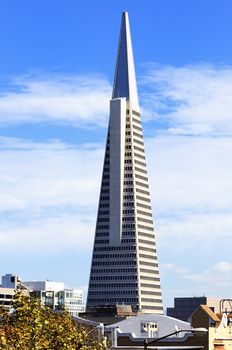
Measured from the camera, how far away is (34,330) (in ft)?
201

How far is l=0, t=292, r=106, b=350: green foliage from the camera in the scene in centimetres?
6072

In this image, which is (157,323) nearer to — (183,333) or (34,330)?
(183,333)

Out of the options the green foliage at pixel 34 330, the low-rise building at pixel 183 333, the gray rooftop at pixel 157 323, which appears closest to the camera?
the green foliage at pixel 34 330

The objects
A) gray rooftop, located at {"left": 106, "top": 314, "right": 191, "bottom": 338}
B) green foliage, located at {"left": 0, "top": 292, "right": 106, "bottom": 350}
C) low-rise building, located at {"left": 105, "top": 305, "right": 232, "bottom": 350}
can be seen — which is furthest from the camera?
gray rooftop, located at {"left": 106, "top": 314, "right": 191, "bottom": 338}

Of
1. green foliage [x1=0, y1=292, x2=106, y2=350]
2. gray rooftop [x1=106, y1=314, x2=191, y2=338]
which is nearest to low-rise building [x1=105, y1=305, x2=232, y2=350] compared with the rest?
gray rooftop [x1=106, y1=314, x2=191, y2=338]

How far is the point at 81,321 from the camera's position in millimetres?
151375

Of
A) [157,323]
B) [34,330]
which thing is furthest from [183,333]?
[34,330]

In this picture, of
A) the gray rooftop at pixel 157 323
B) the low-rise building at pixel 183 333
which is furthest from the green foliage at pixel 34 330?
the gray rooftop at pixel 157 323

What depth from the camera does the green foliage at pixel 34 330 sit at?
60719 millimetres

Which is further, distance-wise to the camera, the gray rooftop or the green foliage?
the gray rooftop

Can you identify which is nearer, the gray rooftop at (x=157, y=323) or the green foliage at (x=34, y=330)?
the green foliage at (x=34, y=330)

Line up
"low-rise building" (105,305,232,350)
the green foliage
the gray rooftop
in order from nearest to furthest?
the green foliage → "low-rise building" (105,305,232,350) → the gray rooftop

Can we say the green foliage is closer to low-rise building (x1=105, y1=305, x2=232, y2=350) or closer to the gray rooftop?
low-rise building (x1=105, y1=305, x2=232, y2=350)

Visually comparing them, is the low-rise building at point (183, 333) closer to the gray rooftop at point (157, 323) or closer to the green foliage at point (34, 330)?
the gray rooftop at point (157, 323)
